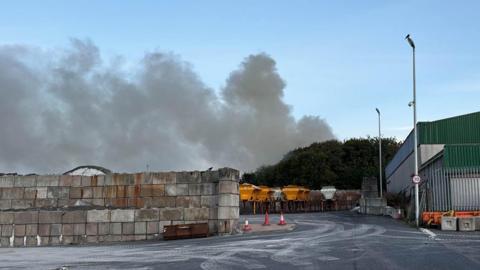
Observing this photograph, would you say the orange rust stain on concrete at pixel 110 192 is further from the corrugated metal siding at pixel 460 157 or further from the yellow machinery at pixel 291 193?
the yellow machinery at pixel 291 193

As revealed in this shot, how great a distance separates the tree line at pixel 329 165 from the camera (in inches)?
2987

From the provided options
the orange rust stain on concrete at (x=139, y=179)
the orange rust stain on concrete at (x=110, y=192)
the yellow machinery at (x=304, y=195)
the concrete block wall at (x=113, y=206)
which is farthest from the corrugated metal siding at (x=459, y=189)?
the yellow machinery at (x=304, y=195)

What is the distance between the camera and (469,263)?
1161 cm

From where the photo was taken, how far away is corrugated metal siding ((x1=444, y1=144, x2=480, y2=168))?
2972cm

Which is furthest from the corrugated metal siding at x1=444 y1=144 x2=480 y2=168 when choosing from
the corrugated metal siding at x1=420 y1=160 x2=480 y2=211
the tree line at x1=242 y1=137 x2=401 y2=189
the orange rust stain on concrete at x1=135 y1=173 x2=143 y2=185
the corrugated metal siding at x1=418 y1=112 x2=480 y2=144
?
the tree line at x1=242 y1=137 x2=401 y2=189

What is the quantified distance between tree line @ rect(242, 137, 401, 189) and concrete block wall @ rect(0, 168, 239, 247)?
172ft

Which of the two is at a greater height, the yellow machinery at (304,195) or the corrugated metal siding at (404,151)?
the corrugated metal siding at (404,151)

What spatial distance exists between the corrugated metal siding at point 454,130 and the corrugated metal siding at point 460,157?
22.7ft

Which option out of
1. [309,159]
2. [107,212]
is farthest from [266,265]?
[309,159]

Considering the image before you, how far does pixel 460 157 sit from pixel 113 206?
63.8 ft

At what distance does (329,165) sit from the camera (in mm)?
78438

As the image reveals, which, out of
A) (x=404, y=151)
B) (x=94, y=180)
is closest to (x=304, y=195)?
(x=404, y=151)

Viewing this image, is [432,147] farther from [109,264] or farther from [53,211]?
[109,264]

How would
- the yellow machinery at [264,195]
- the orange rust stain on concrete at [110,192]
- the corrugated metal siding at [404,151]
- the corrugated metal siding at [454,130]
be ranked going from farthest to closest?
the yellow machinery at [264,195] → the corrugated metal siding at [404,151] → the corrugated metal siding at [454,130] → the orange rust stain on concrete at [110,192]
